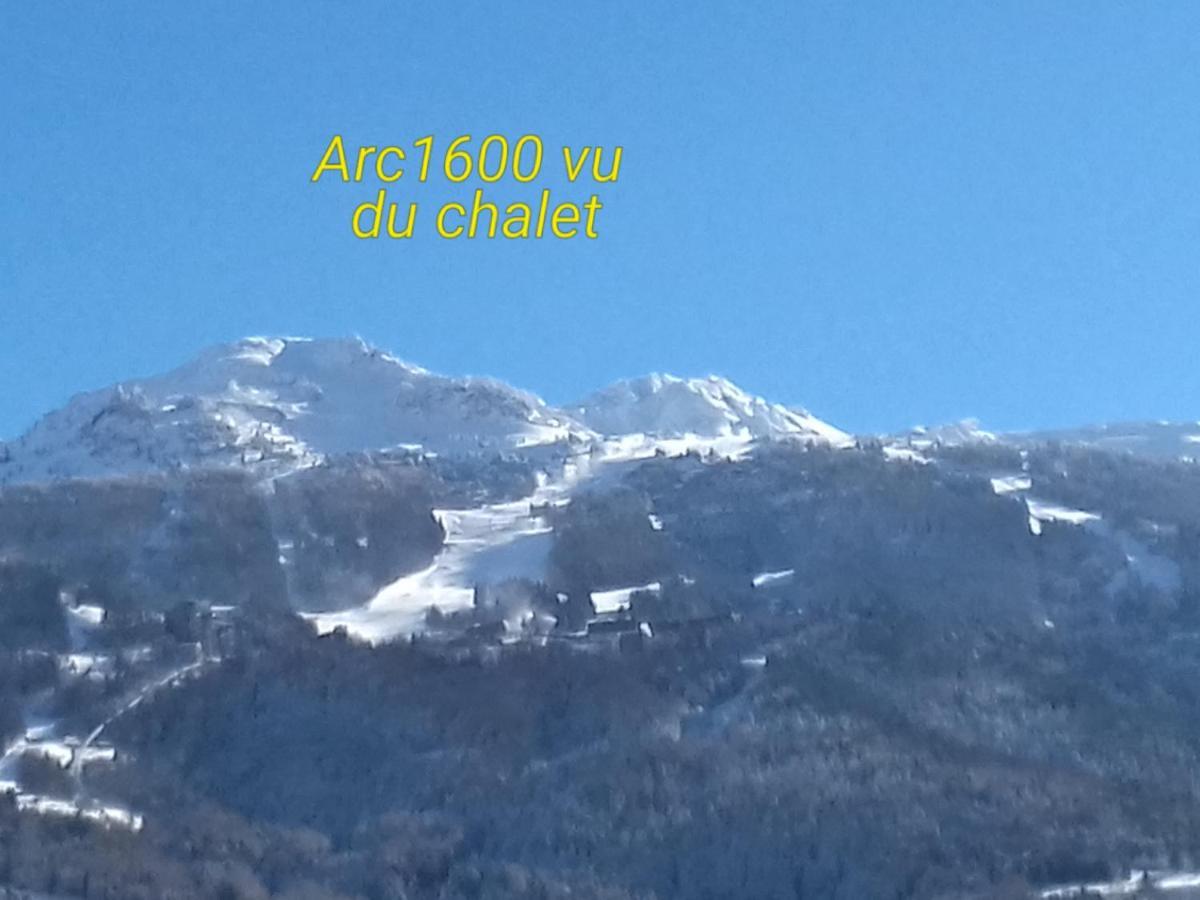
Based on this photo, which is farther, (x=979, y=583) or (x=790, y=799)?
(x=979, y=583)

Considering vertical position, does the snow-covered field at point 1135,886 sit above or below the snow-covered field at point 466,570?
below

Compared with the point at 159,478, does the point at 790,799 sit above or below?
below

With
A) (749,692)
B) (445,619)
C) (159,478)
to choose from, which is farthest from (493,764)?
(159,478)

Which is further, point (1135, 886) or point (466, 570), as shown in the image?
point (466, 570)

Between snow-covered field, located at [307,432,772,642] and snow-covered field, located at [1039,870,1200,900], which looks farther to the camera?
snow-covered field, located at [307,432,772,642]

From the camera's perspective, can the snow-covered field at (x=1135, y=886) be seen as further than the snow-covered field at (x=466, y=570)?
No

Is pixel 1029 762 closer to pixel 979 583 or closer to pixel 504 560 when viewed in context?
pixel 979 583

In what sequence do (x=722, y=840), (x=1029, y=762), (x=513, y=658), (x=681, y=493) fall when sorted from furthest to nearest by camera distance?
(x=681, y=493), (x=513, y=658), (x=1029, y=762), (x=722, y=840)

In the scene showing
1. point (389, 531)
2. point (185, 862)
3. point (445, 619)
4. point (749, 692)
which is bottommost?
point (185, 862)

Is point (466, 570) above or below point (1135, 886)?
above

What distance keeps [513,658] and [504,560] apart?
3399 cm

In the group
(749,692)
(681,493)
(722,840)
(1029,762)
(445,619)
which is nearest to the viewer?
(722,840)

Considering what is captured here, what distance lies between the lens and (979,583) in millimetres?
154125

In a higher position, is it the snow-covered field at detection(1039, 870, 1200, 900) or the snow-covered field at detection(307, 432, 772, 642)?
the snow-covered field at detection(307, 432, 772, 642)
